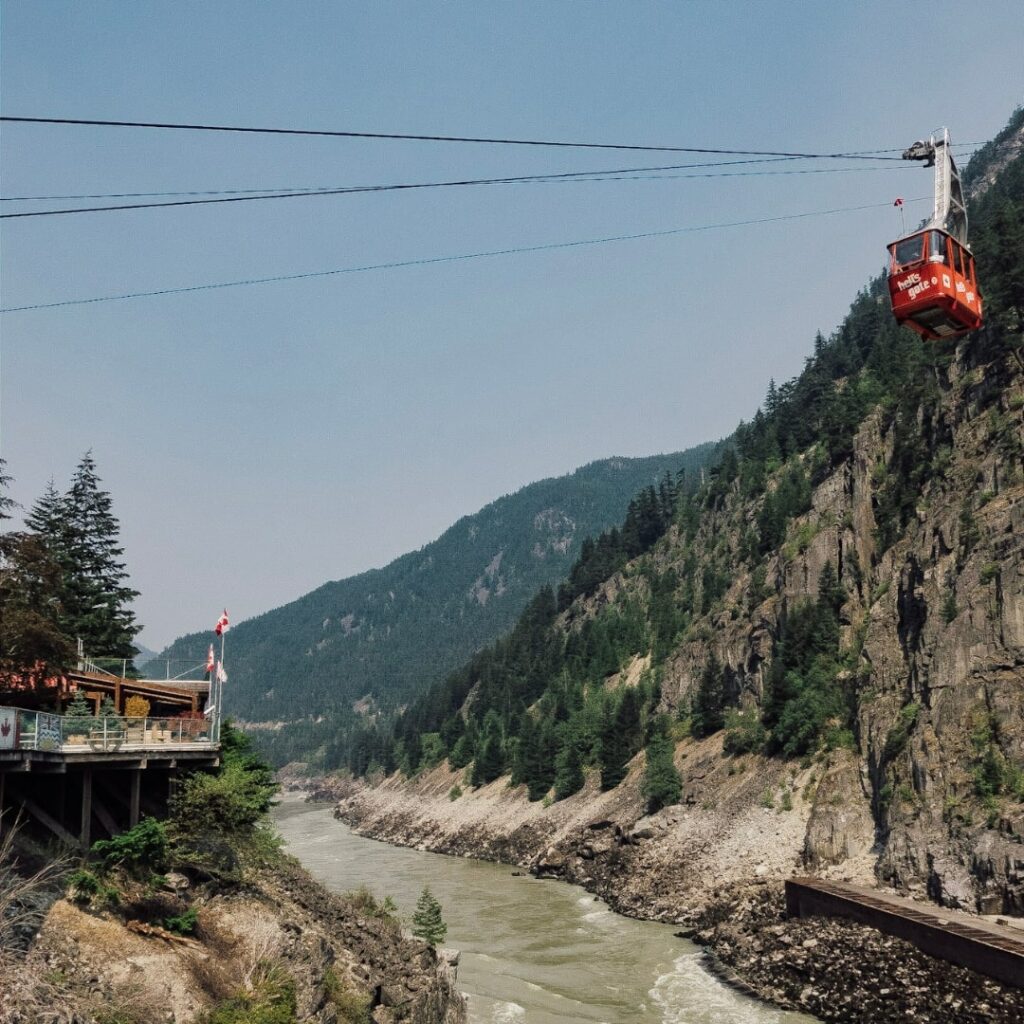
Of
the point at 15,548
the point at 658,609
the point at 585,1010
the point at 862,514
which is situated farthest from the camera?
the point at 658,609

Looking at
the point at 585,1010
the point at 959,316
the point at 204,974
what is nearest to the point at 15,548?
the point at 204,974

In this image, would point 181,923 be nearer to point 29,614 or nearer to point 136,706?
point 29,614

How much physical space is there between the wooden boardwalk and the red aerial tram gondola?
25.9 meters

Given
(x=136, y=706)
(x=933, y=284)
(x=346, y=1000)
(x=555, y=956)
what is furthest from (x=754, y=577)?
(x=346, y=1000)

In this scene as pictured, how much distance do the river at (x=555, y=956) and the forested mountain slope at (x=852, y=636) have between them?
11.4 m

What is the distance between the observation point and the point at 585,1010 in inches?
1705

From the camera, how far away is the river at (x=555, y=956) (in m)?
42.5

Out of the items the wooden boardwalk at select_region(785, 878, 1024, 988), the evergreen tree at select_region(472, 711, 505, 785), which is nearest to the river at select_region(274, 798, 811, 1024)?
the wooden boardwalk at select_region(785, 878, 1024, 988)

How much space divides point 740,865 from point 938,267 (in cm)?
5001

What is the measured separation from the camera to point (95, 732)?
2594 centimetres

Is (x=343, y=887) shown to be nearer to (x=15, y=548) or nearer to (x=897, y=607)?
(x=897, y=607)

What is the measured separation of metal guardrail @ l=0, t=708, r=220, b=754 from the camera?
22.8 meters

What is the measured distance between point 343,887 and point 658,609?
64.1m

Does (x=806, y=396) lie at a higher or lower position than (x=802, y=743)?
higher
